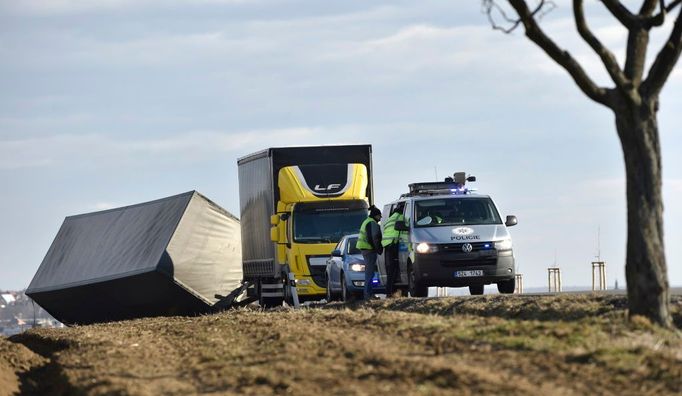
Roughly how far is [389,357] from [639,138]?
415 centimetres

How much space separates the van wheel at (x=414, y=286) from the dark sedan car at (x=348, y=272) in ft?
10.1

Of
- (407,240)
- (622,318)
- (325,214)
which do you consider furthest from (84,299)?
(622,318)

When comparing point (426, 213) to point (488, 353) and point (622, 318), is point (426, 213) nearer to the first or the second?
point (622, 318)

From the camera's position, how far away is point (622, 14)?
16.5m

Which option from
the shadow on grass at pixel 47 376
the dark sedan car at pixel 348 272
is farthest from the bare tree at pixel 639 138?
the dark sedan car at pixel 348 272

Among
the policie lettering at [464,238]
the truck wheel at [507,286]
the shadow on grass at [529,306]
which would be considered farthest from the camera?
the truck wheel at [507,286]

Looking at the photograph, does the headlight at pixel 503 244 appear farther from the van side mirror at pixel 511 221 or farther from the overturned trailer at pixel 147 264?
the overturned trailer at pixel 147 264

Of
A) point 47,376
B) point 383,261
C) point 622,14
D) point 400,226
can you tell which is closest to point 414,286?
point 400,226

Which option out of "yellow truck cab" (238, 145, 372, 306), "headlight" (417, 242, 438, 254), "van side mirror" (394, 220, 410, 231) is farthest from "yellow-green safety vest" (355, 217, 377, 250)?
"yellow truck cab" (238, 145, 372, 306)

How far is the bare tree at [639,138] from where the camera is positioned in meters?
15.7

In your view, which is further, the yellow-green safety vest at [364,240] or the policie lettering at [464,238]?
the yellow-green safety vest at [364,240]

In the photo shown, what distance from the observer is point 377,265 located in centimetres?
3034

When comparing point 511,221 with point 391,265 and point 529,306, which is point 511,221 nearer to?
point 391,265

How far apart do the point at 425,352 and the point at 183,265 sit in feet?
67.5
